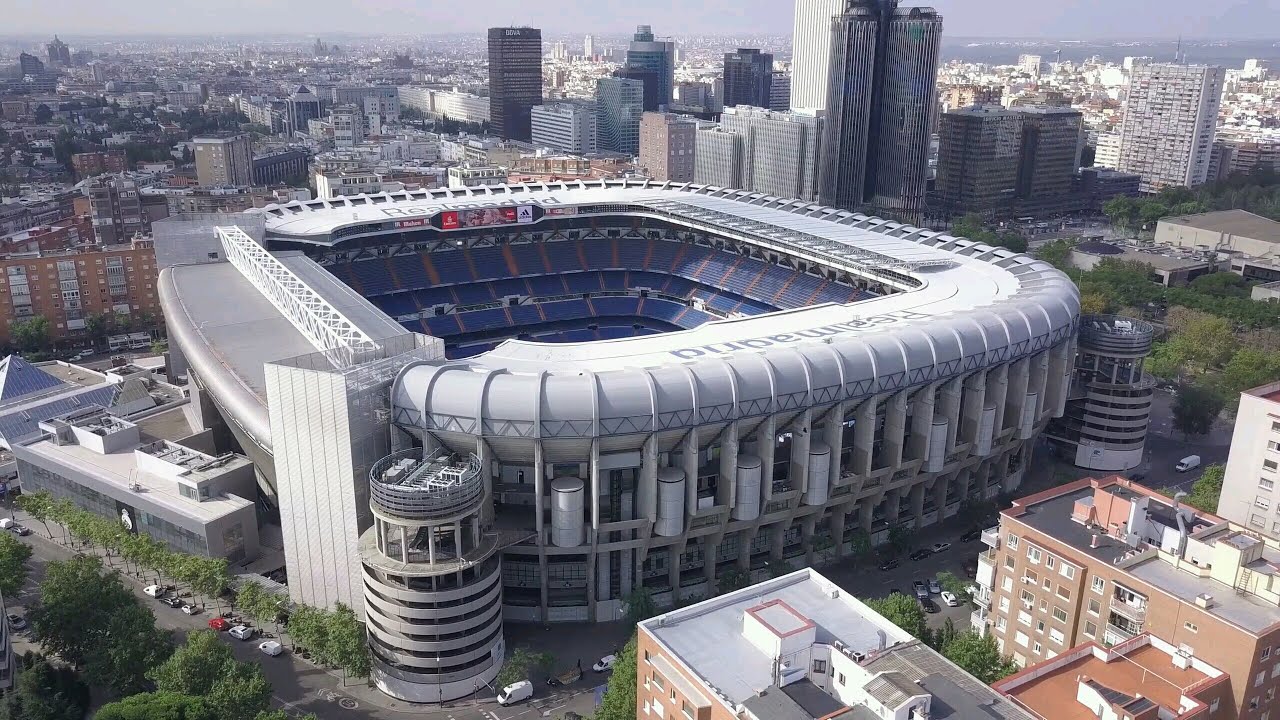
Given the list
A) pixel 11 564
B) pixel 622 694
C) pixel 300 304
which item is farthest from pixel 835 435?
pixel 11 564

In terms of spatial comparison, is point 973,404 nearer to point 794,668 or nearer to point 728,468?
point 728,468

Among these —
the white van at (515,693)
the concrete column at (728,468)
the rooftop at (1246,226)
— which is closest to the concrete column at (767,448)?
the concrete column at (728,468)

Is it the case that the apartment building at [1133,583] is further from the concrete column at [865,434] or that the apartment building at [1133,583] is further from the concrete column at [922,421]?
the concrete column at [922,421]

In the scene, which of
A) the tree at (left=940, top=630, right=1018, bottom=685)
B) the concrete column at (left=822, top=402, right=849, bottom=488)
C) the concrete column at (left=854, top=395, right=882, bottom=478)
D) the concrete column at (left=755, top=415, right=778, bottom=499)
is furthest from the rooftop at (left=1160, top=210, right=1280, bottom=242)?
the tree at (left=940, top=630, right=1018, bottom=685)

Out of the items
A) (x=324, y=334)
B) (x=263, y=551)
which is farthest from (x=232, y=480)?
(x=324, y=334)

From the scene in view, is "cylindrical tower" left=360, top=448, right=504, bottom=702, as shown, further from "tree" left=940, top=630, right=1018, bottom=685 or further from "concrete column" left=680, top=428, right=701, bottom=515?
"tree" left=940, top=630, right=1018, bottom=685

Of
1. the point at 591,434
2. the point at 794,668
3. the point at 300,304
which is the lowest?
the point at 794,668
